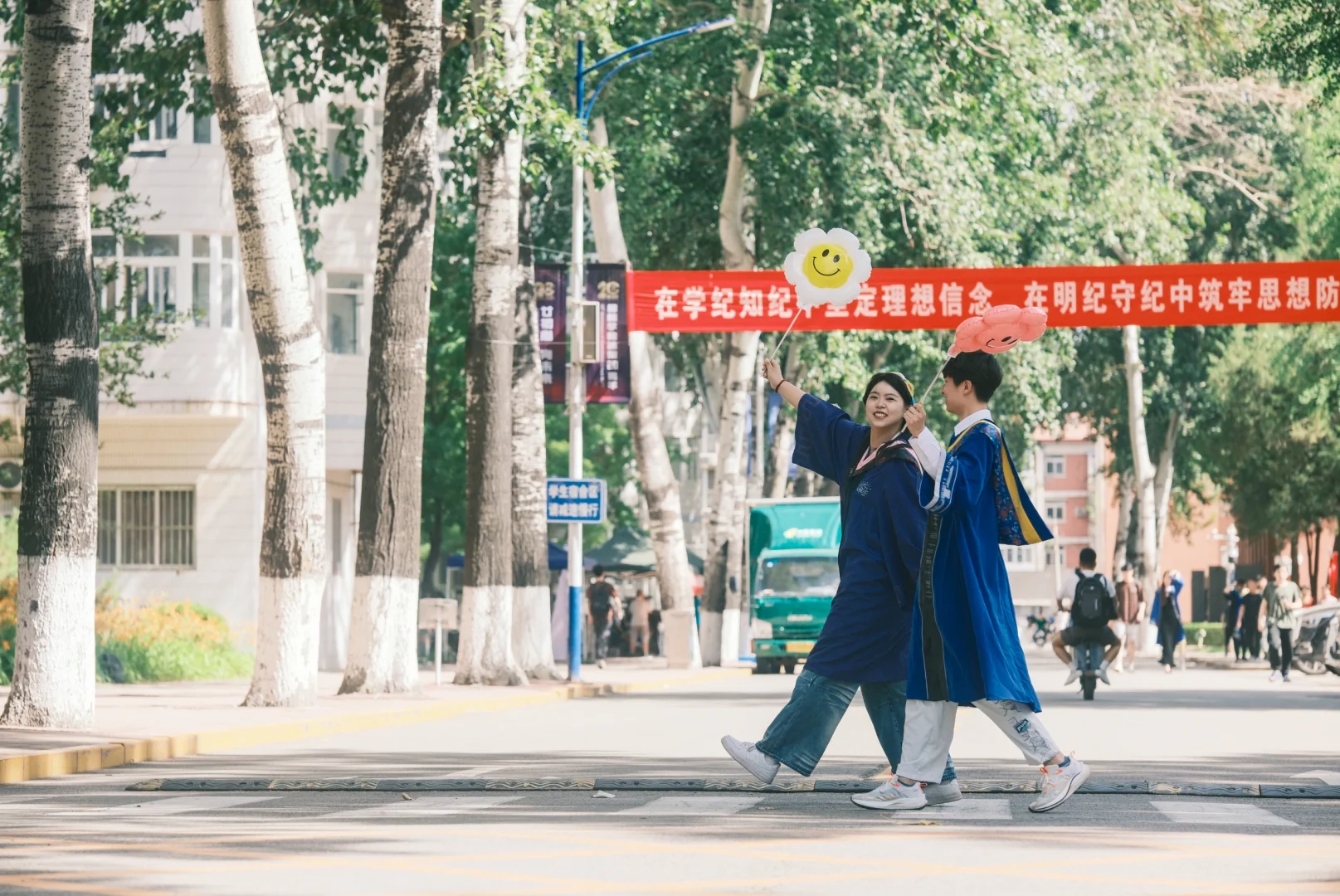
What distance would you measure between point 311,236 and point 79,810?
2118 cm

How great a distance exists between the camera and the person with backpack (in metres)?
26.5

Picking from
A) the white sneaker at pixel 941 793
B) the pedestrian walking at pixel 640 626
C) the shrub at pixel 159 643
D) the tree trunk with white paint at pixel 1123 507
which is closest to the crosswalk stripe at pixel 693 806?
the white sneaker at pixel 941 793

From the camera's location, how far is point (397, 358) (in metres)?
23.7

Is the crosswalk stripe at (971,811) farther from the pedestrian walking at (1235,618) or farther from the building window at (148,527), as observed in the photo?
the pedestrian walking at (1235,618)

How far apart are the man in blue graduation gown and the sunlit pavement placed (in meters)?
0.44

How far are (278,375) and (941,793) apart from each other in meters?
11.4

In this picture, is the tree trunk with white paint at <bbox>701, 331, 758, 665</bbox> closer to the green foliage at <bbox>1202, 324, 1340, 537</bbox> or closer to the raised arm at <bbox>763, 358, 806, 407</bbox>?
the green foliage at <bbox>1202, 324, 1340, 537</bbox>

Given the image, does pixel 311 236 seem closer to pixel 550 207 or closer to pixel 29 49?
pixel 550 207

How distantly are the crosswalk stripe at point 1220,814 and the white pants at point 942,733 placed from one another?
2.38 ft

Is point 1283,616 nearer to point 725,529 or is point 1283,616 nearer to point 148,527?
point 725,529

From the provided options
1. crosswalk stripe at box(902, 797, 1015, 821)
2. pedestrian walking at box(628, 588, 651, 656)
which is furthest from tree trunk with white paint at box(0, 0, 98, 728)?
pedestrian walking at box(628, 588, 651, 656)

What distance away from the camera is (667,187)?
3884 centimetres

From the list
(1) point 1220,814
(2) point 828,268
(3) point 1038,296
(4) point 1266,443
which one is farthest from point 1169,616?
(1) point 1220,814

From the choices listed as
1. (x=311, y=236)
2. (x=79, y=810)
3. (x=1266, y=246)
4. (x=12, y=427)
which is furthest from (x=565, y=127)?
(x=1266, y=246)
